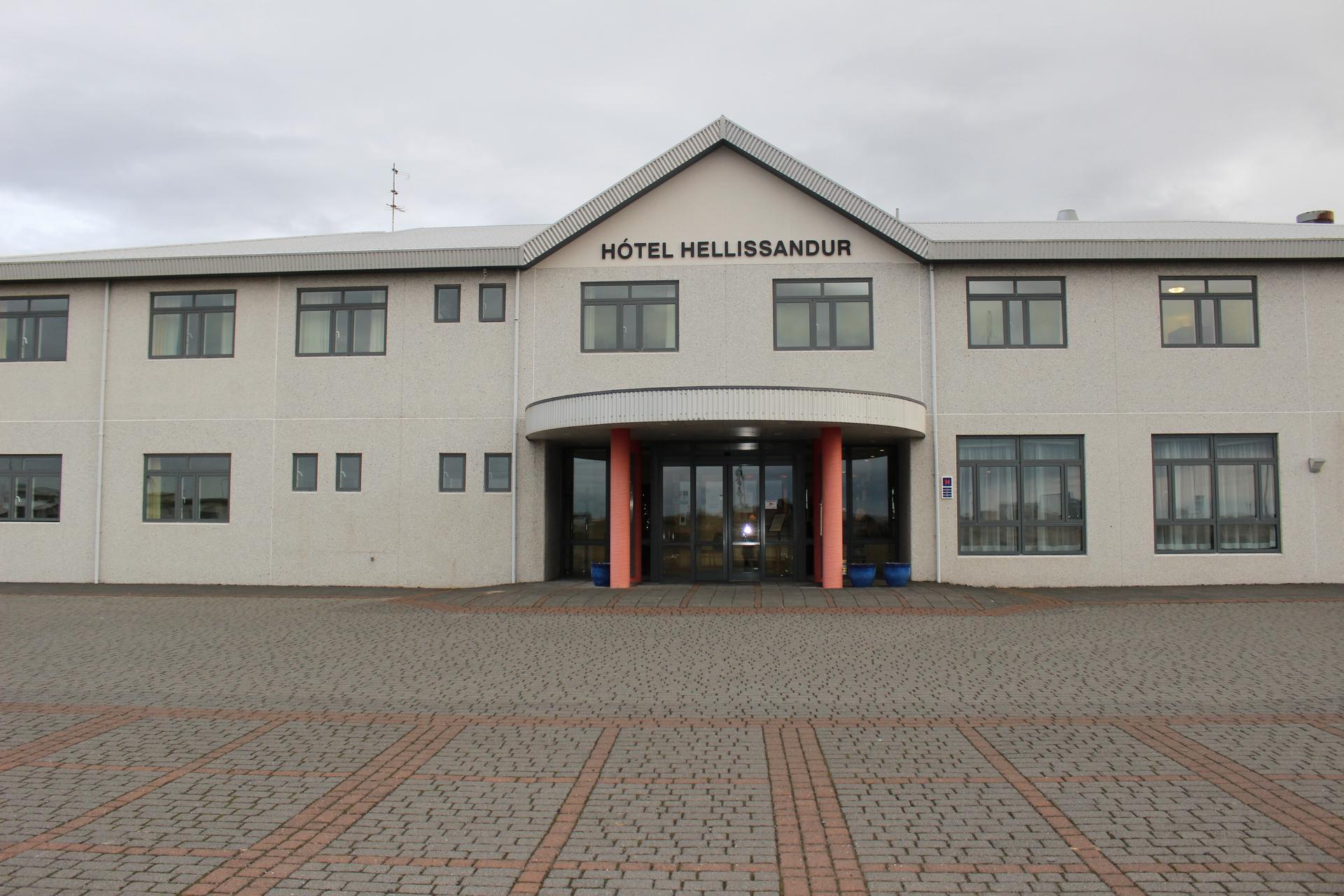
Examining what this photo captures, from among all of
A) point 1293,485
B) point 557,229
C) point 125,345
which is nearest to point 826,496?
point 557,229

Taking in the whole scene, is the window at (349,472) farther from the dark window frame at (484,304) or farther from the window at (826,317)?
the window at (826,317)

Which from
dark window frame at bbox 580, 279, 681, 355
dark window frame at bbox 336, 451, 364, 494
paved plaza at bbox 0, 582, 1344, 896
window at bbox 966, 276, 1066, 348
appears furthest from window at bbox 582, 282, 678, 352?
paved plaza at bbox 0, 582, 1344, 896

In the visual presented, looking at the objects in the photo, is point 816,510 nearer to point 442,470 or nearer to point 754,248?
point 754,248

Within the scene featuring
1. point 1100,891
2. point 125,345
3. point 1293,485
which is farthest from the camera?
point 125,345

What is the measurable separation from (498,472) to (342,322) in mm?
4256

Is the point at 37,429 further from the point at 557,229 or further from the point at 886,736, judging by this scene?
the point at 886,736

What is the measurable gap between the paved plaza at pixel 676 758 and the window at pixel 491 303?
6998 mm

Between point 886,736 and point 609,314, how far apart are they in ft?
38.3

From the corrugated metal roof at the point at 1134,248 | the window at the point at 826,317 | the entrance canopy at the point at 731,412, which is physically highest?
the corrugated metal roof at the point at 1134,248

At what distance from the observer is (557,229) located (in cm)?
1692

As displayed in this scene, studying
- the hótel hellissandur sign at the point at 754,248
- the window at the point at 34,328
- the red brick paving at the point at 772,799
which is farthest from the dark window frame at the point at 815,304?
the window at the point at 34,328

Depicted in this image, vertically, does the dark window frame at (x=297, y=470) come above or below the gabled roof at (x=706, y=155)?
below

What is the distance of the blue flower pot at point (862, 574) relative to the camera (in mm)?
15750

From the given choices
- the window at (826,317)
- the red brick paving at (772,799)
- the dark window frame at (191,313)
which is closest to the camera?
the red brick paving at (772,799)
